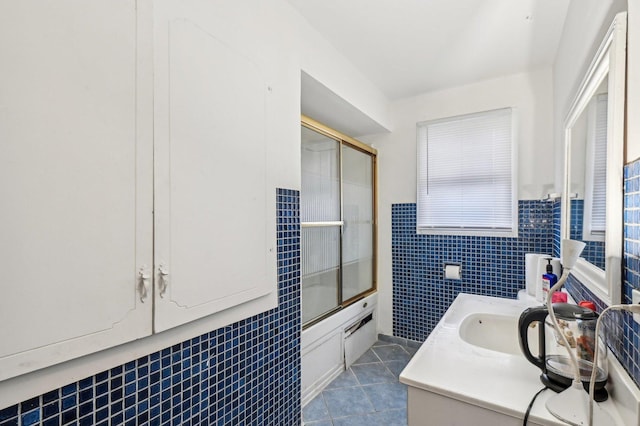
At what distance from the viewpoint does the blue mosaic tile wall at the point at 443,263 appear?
239 cm

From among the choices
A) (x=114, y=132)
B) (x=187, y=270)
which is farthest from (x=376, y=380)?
(x=114, y=132)

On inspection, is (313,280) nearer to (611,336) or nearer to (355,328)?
(355,328)

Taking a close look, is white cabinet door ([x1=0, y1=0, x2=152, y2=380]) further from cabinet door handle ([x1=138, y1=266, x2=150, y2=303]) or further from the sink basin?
the sink basin

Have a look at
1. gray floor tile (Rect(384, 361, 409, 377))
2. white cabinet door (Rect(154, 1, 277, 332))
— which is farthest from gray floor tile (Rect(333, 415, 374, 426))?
white cabinet door (Rect(154, 1, 277, 332))

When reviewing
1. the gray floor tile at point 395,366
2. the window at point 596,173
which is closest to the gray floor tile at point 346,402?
the gray floor tile at point 395,366

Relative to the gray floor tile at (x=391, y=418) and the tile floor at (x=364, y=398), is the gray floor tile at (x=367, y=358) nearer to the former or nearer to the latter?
the tile floor at (x=364, y=398)

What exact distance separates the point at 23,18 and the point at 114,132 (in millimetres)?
301

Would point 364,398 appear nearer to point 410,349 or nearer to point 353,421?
point 353,421

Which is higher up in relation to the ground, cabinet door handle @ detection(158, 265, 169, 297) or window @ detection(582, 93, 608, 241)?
window @ detection(582, 93, 608, 241)

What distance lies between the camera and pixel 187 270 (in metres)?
1.09

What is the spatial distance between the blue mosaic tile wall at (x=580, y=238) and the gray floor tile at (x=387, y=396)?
4.70 feet

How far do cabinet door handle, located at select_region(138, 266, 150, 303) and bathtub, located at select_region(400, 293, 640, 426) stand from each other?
878 mm

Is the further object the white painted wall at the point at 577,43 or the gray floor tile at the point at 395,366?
the gray floor tile at the point at 395,366

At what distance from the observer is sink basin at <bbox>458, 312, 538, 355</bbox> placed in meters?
1.64
